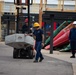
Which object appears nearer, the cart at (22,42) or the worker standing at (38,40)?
the worker standing at (38,40)

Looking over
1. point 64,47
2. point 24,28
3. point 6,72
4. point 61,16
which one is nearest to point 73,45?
point 24,28

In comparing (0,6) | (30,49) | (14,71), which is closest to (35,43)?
(30,49)

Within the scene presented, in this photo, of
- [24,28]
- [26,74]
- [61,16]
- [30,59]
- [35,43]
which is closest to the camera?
[26,74]

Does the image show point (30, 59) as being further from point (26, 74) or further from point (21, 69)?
point (26, 74)

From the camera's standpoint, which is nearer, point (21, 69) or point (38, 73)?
point (38, 73)

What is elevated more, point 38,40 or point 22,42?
point 38,40

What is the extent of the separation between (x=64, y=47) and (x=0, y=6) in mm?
13850

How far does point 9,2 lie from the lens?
4188 cm

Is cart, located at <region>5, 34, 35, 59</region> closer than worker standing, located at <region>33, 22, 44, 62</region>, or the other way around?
worker standing, located at <region>33, 22, 44, 62</region>

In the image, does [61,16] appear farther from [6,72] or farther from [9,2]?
[9,2]

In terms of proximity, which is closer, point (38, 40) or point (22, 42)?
point (38, 40)

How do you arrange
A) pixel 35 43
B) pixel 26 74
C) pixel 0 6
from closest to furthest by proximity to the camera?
pixel 26 74, pixel 35 43, pixel 0 6

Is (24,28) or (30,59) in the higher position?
(24,28)

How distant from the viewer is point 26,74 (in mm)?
12359
